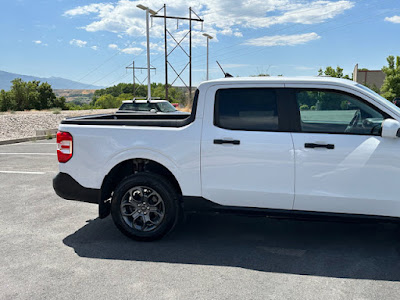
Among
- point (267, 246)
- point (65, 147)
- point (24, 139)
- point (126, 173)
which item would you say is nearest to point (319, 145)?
point (267, 246)

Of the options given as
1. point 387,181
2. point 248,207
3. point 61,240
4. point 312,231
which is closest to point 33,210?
point 61,240

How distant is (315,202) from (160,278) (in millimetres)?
1787

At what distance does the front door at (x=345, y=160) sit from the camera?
12.9 feet

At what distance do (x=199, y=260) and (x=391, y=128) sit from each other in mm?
2349

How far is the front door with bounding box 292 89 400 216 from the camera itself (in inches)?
155

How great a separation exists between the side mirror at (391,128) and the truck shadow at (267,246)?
4.31ft

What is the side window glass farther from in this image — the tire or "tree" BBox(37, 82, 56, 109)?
"tree" BBox(37, 82, 56, 109)

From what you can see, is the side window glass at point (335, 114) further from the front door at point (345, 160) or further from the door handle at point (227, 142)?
the door handle at point (227, 142)

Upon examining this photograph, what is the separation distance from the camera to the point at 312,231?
493cm

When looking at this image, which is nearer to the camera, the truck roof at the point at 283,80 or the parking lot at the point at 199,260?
the parking lot at the point at 199,260

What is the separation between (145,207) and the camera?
460 cm

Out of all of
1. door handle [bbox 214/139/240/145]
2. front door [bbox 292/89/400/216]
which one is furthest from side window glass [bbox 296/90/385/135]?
door handle [bbox 214/139/240/145]

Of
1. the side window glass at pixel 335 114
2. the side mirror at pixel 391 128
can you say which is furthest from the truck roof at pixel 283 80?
the side mirror at pixel 391 128

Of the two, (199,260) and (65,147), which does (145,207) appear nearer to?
(199,260)
